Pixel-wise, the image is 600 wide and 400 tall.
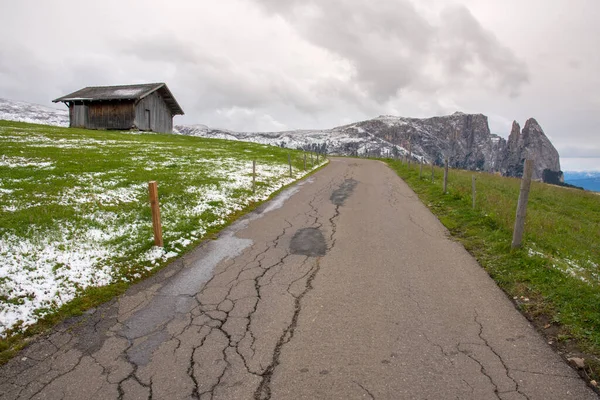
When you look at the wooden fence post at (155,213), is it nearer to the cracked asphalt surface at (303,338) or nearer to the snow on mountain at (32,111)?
the cracked asphalt surface at (303,338)

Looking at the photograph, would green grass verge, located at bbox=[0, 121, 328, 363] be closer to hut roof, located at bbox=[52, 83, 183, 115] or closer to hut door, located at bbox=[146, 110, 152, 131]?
hut roof, located at bbox=[52, 83, 183, 115]

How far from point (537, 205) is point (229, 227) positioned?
1541cm

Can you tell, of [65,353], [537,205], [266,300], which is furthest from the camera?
[537,205]

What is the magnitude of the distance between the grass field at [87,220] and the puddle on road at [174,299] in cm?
69

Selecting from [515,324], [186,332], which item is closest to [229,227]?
[186,332]

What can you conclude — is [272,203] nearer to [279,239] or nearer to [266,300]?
[279,239]

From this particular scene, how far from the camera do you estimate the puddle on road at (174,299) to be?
4398 mm

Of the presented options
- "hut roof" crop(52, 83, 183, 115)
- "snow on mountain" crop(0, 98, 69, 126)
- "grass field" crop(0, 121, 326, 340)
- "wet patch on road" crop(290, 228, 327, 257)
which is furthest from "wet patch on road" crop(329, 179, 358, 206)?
"snow on mountain" crop(0, 98, 69, 126)

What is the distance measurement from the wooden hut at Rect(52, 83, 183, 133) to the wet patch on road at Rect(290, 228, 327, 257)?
36898 mm

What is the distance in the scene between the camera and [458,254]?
768 cm

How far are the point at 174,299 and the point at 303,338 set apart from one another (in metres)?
2.43

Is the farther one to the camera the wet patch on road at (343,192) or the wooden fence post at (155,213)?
the wet patch on road at (343,192)

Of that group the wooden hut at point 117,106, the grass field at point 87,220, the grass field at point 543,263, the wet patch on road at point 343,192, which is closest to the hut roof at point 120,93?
the wooden hut at point 117,106

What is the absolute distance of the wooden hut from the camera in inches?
1577
